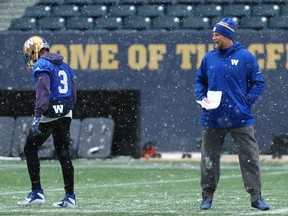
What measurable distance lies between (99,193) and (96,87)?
938cm

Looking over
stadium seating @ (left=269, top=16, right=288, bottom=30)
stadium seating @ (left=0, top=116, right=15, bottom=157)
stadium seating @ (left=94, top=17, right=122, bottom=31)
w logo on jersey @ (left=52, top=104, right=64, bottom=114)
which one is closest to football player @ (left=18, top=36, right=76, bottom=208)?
w logo on jersey @ (left=52, top=104, right=64, bottom=114)

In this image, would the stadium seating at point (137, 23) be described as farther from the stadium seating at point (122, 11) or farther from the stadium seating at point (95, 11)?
the stadium seating at point (95, 11)

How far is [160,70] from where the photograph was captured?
21266mm

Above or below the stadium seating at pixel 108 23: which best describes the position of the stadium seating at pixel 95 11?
above

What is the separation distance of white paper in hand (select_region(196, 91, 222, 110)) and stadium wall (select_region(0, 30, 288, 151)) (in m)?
11.4

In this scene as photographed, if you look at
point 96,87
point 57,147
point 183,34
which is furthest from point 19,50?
point 57,147

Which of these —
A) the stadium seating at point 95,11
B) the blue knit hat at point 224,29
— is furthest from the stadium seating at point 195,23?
the blue knit hat at point 224,29

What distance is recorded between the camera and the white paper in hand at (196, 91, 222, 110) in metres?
9.28

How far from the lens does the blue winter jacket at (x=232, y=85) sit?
934 cm

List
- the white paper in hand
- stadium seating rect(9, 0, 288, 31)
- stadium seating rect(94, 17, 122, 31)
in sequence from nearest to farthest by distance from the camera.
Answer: the white paper in hand → stadium seating rect(9, 0, 288, 31) → stadium seating rect(94, 17, 122, 31)

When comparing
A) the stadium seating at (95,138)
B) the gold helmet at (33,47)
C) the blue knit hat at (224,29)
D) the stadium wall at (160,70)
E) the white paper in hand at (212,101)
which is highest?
the blue knit hat at (224,29)

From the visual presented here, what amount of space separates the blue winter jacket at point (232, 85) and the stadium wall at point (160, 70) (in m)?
11.3

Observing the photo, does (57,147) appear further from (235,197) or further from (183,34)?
(183,34)

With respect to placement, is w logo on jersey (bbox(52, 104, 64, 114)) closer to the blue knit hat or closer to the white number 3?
the white number 3
